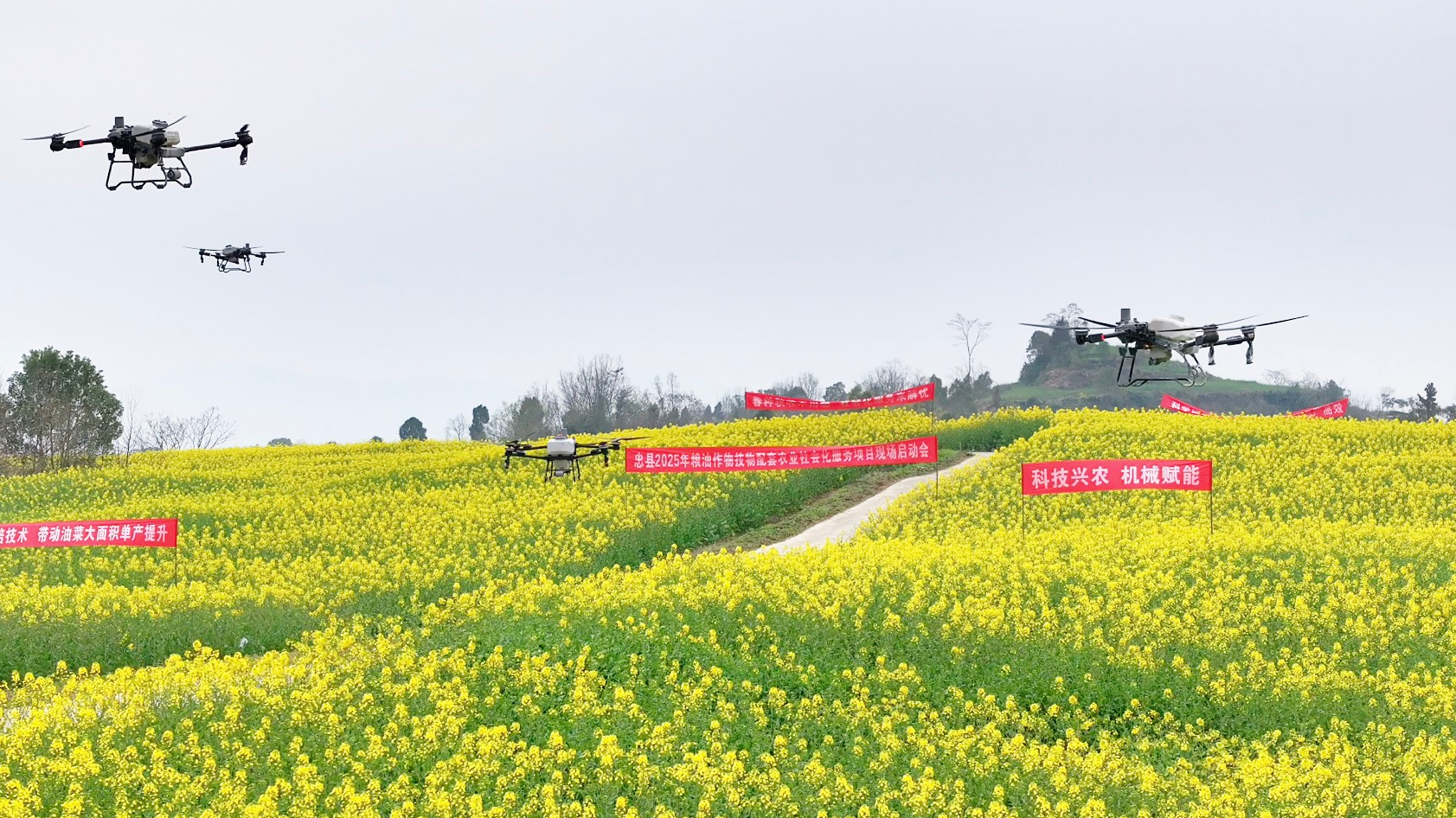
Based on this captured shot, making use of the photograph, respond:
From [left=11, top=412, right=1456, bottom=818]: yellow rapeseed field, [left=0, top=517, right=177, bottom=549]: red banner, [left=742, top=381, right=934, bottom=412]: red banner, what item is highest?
[left=742, top=381, right=934, bottom=412]: red banner

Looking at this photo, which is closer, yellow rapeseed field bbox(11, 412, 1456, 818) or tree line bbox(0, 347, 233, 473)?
yellow rapeseed field bbox(11, 412, 1456, 818)

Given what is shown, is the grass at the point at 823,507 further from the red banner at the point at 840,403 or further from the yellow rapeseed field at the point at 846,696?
the yellow rapeseed field at the point at 846,696

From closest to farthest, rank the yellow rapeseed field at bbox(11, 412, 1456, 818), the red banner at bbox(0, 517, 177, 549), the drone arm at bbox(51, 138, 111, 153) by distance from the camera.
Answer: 1. the yellow rapeseed field at bbox(11, 412, 1456, 818)
2. the drone arm at bbox(51, 138, 111, 153)
3. the red banner at bbox(0, 517, 177, 549)

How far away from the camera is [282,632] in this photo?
70.4 feet

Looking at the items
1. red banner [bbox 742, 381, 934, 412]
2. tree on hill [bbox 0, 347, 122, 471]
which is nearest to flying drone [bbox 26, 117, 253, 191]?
red banner [bbox 742, 381, 934, 412]

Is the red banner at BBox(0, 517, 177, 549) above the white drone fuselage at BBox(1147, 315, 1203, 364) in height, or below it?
below

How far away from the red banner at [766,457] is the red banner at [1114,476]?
5163 mm

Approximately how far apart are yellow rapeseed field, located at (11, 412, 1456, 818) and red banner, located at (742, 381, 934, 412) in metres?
15.2

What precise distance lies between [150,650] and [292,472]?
62.0 feet

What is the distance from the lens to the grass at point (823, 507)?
3008 cm

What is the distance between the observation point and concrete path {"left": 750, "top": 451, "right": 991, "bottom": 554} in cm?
2869

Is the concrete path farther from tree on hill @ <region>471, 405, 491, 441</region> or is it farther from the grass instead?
tree on hill @ <region>471, 405, 491, 441</region>

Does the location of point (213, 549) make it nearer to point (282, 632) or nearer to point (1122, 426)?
point (282, 632)

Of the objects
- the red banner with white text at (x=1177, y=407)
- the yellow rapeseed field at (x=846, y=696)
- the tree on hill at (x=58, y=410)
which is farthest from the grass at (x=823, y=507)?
the tree on hill at (x=58, y=410)
